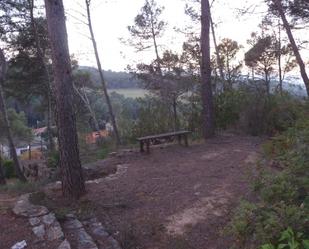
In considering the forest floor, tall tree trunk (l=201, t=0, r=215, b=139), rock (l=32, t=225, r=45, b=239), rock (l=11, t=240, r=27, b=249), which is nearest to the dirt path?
the forest floor

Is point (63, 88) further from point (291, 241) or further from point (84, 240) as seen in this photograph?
point (291, 241)

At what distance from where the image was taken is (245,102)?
12.4 meters

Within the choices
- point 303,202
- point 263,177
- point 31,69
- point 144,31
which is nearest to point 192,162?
point 263,177

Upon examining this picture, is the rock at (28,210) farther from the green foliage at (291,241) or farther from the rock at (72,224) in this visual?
the green foliage at (291,241)

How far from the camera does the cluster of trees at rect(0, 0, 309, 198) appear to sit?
617 centimetres

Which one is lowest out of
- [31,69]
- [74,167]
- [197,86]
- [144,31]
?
[74,167]

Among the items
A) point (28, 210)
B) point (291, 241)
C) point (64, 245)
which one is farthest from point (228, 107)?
point (291, 241)

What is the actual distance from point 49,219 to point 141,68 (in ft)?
52.9

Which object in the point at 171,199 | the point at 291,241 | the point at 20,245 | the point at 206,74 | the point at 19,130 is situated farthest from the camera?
the point at 19,130

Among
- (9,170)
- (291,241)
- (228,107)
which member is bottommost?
(9,170)

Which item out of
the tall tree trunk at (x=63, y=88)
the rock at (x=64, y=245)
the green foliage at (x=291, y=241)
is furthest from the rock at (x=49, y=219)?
the green foliage at (x=291, y=241)

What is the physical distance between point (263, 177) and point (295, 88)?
13189 millimetres

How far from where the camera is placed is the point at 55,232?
4730 millimetres

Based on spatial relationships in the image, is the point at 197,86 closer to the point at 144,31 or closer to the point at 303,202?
the point at 144,31
